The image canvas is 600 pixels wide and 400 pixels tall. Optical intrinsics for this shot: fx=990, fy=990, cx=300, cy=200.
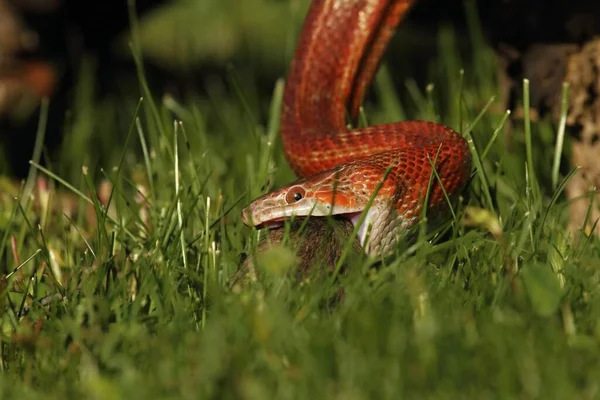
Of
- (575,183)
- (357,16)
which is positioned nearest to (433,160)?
(357,16)

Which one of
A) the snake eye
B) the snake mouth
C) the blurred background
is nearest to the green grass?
the snake mouth

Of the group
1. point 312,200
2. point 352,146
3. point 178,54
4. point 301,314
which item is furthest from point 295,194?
point 178,54

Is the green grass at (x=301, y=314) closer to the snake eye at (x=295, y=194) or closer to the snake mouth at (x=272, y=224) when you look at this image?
the snake mouth at (x=272, y=224)

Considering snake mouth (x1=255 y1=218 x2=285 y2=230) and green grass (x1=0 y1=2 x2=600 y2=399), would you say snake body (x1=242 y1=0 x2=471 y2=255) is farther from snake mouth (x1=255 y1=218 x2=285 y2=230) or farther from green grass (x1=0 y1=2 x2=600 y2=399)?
green grass (x1=0 y1=2 x2=600 y2=399)

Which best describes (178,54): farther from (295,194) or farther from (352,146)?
(295,194)

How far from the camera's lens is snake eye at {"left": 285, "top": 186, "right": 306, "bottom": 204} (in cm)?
286

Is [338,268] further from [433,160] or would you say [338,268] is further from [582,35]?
→ [582,35]

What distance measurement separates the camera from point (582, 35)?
12.1 feet

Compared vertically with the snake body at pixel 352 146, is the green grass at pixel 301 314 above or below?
below

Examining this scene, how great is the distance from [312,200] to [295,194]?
0.17 ft

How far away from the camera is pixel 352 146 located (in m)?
3.17

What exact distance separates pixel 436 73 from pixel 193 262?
294 centimetres

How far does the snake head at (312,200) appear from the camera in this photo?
283 centimetres

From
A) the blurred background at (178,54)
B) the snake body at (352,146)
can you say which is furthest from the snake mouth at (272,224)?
the blurred background at (178,54)
